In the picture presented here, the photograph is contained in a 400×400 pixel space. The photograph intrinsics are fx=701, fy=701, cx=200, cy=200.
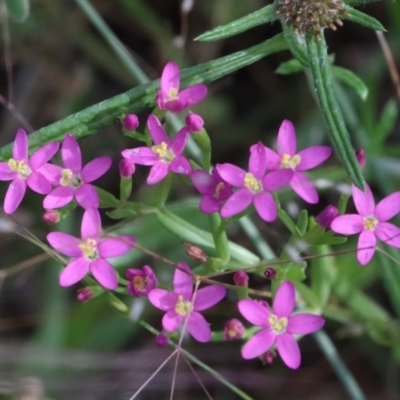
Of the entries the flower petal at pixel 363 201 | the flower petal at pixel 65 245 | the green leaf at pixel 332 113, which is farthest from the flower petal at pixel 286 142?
the flower petal at pixel 65 245

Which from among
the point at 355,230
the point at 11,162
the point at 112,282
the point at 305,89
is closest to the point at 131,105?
the point at 11,162

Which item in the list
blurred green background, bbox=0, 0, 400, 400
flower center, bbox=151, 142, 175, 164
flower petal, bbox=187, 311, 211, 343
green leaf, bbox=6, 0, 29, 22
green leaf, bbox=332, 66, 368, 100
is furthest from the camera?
blurred green background, bbox=0, 0, 400, 400

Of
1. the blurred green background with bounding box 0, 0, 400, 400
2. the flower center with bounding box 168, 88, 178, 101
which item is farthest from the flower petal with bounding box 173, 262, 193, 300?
the blurred green background with bounding box 0, 0, 400, 400

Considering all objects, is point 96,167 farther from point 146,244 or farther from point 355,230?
point 146,244

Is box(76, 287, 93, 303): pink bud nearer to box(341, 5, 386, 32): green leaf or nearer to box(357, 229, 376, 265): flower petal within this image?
box(357, 229, 376, 265): flower petal

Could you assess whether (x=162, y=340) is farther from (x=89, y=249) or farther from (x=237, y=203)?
(x=237, y=203)

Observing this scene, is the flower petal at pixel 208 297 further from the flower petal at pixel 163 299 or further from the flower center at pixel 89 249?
the flower center at pixel 89 249
